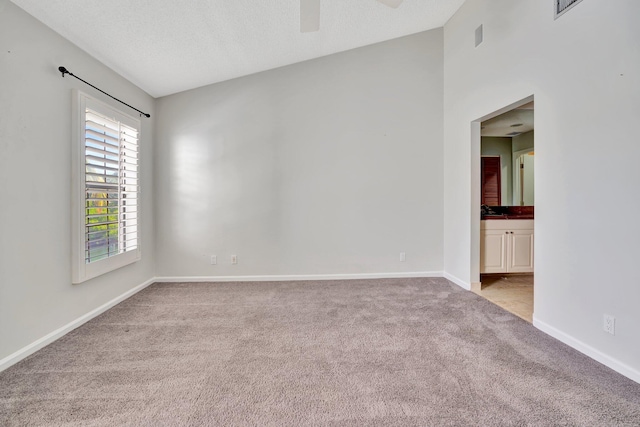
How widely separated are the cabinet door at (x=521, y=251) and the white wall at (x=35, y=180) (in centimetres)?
487

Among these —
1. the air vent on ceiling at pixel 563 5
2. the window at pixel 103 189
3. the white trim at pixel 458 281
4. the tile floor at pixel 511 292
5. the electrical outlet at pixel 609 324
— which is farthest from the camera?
the white trim at pixel 458 281

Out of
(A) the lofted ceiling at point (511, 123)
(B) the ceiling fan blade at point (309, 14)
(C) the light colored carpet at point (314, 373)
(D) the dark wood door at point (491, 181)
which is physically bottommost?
(C) the light colored carpet at point (314, 373)

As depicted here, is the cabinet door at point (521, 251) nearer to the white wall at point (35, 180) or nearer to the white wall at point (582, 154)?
the white wall at point (582, 154)

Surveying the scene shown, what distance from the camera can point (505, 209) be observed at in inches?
179

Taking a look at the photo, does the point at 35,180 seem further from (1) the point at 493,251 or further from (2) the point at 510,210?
(2) the point at 510,210

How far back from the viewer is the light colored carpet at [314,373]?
1.48m

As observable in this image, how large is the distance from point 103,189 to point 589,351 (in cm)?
436

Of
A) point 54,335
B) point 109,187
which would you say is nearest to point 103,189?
point 109,187

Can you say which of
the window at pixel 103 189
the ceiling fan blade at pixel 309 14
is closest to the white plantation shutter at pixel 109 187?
the window at pixel 103 189

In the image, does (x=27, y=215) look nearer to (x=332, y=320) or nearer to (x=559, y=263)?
(x=332, y=320)

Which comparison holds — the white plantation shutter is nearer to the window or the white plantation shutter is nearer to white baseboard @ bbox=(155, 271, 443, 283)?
the window

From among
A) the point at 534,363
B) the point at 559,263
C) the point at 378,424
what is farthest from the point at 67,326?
the point at 559,263

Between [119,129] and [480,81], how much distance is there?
4.02 metres

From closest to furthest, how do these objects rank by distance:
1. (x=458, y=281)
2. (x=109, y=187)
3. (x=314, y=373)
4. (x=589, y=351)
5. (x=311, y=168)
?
(x=314, y=373) < (x=589, y=351) < (x=109, y=187) < (x=458, y=281) < (x=311, y=168)
